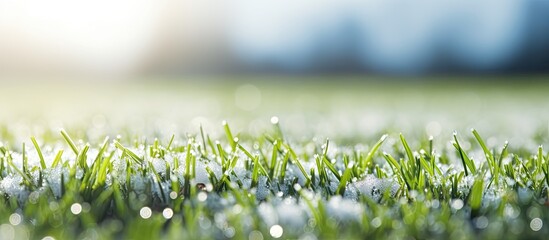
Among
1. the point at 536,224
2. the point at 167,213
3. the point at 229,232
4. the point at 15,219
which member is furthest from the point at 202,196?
the point at 536,224

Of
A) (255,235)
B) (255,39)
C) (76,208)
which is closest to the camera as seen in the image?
(255,235)

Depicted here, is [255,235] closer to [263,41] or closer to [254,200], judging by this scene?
[254,200]

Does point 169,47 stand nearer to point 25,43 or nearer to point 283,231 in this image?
point 25,43

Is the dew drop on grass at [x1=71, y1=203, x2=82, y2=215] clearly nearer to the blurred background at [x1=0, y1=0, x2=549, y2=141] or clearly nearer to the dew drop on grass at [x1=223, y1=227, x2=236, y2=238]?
the dew drop on grass at [x1=223, y1=227, x2=236, y2=238]

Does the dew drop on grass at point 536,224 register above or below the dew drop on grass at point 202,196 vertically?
below

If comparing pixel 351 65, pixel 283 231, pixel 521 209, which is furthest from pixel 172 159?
pixel 351 65

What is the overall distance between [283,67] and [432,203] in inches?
1362

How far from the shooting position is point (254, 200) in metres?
1.23

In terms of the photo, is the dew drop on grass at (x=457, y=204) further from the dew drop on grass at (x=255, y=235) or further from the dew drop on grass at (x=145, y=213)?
the dew drop on grass at (x=145, y=213)

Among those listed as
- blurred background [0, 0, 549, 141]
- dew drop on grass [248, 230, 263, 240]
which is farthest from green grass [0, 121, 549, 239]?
blurred background [0, 0, 549, 141]

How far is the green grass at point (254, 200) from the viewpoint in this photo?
3.44 feet

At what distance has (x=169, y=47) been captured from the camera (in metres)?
37.8

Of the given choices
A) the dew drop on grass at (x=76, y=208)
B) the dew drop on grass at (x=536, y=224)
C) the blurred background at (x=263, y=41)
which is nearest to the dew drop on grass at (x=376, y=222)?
the dew drop on grass at (x=536, y=224)

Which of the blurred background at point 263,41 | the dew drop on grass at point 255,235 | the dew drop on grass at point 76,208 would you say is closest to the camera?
the dew drop on grass at point 255,235
